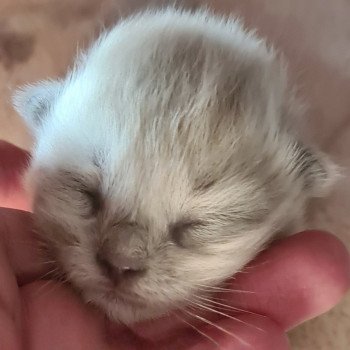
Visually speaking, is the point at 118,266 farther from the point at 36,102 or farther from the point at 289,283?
the point at 36,102

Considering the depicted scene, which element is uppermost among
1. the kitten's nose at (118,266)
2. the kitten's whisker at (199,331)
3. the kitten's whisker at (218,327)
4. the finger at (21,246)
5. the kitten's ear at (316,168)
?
the kitten's ear at (316,168)

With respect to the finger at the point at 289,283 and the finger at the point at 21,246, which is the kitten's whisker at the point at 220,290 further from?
the finger at the point at 21,246

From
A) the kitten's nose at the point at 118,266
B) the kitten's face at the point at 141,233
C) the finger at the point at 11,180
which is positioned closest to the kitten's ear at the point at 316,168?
the kitten's face at the point at 141,233

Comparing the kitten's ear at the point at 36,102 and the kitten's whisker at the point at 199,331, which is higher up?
the kitten's ear at the point at 36,102

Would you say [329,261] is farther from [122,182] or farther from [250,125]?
[122,182]

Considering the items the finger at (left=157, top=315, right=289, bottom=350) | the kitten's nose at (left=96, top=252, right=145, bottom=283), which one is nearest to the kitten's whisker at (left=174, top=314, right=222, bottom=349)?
the finger at (left=157, top=315, right=289, bottom=350)

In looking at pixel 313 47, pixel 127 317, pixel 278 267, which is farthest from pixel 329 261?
pixel 313 47

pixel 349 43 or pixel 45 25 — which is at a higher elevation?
pixel 349 43

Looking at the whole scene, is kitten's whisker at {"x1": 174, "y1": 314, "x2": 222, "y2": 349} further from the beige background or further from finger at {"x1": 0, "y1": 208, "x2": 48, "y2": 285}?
the beige background
